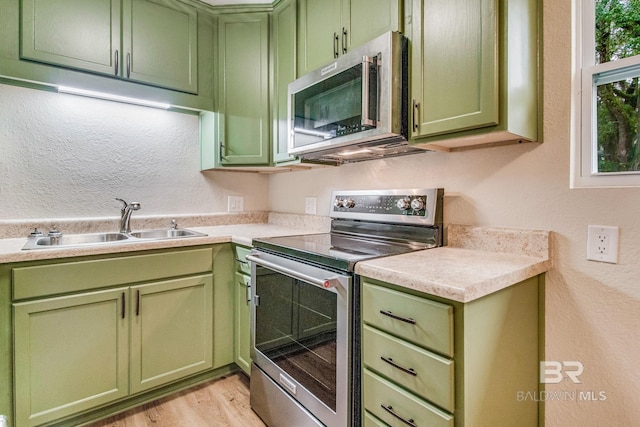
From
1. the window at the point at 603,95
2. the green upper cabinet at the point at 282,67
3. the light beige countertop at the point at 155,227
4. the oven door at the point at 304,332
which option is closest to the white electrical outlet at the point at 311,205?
the light beige countertop at the point at 155,227

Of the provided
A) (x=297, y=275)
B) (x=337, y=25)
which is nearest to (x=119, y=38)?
(x=337, y=25)

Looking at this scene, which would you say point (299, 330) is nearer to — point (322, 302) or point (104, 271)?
point (322, 302)

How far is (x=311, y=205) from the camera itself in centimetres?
238

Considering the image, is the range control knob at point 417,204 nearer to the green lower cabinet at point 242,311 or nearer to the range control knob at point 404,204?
the range control knob at point 404,204

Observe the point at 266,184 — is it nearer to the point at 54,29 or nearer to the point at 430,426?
the point at 54,29

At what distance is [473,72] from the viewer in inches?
46.3

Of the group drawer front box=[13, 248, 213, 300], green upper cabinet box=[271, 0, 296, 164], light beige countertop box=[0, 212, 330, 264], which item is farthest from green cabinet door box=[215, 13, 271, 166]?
drawer front box=[13, 248, 213, 300]

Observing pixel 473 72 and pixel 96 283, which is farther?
pixel 96 283

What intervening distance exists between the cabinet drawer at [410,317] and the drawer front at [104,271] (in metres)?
1.13

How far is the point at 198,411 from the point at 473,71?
2029 mm

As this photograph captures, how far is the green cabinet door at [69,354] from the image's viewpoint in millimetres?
1449

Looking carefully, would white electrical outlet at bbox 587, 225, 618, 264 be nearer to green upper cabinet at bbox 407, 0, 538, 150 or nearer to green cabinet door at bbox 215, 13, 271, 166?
green upper cabinet at bbox 407, 0, 538, 150

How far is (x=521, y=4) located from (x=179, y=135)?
2.14 metres

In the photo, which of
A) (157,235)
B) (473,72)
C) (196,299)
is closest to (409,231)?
(473,72)
